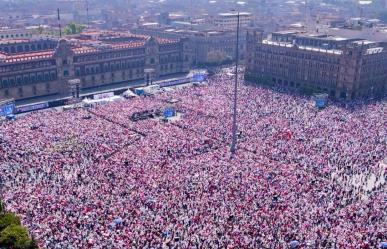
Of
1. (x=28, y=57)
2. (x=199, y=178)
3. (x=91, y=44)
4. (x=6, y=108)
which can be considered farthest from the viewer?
(x=91, y=44)

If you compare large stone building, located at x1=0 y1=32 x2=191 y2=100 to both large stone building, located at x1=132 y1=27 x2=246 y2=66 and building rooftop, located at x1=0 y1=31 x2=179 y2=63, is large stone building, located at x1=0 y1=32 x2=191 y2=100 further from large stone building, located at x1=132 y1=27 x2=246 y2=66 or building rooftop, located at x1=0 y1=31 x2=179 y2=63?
large stone building, located at x1=132 y1=27 x2=246 y2=66

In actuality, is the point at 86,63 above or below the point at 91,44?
below

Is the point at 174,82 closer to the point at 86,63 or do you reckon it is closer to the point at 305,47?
the point at 86,63

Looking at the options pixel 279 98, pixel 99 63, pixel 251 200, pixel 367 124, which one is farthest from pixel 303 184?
pixel 99 63

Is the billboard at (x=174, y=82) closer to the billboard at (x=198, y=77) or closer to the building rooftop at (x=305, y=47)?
the billboard at (x=198, y=77)

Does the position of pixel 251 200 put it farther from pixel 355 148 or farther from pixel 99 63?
pixel 99 63

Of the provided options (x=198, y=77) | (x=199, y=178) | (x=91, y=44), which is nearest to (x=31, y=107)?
(x=91, y=44)
